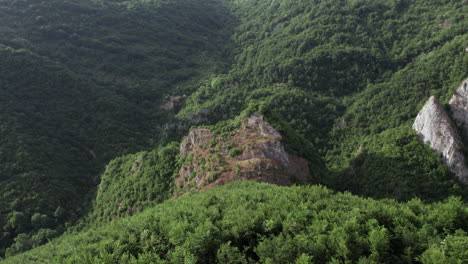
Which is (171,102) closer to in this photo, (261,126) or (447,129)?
(261,126)

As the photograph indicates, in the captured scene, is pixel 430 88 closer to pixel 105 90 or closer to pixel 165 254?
pixel 165 254

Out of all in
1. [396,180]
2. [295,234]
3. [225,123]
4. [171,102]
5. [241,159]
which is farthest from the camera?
[171,102]

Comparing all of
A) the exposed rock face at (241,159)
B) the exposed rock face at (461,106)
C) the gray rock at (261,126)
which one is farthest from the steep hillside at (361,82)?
the gray rock at (261,126)

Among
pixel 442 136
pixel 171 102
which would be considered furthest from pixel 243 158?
pixel 171 102

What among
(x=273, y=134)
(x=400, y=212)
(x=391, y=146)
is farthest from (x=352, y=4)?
(x=400, y=212)

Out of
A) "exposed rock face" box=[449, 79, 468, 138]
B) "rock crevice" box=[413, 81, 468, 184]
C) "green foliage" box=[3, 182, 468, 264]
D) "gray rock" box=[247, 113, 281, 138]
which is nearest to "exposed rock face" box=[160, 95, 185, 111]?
"gray rock" box=[247, 113, 281, 138]

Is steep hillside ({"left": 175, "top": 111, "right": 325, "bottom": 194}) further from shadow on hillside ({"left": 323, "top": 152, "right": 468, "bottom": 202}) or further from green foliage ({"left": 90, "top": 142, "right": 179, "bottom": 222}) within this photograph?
shadow on hillside ({"left": 323, "top": 152, "right": 468, "bottom": 202})

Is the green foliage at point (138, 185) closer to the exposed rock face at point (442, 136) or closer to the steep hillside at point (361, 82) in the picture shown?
the steep hillside at point (361, 82)
